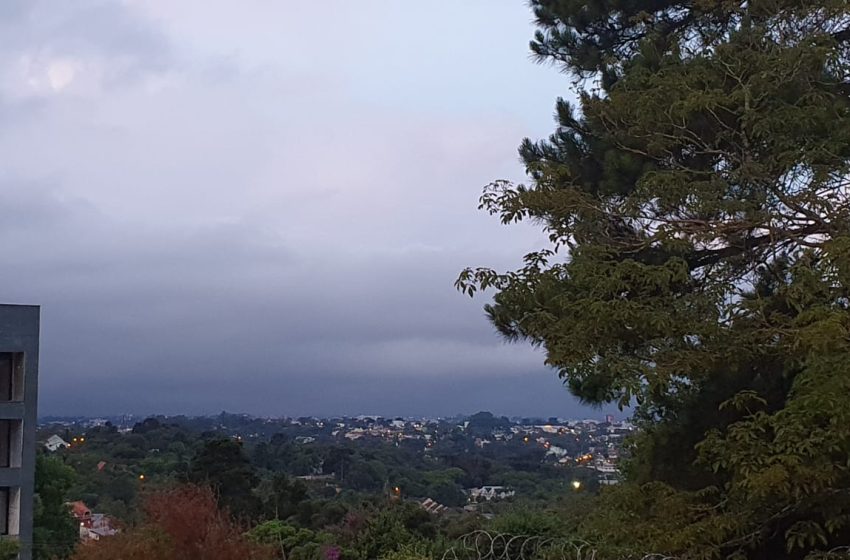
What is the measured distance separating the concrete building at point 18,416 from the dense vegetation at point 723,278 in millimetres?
15078

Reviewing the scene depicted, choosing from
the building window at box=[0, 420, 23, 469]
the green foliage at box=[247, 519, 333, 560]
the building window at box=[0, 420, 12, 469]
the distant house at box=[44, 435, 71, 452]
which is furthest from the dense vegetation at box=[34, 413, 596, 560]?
the building window at box=[0, 420, 12, 469]

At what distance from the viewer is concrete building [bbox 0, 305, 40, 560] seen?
20.3 meters

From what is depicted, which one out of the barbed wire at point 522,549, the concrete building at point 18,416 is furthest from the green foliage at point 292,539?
the concrete building at point 18,416

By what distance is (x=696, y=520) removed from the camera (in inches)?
273

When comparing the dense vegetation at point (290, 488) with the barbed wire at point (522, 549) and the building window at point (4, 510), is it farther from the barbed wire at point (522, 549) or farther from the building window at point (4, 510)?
the building window at point (4, 510)

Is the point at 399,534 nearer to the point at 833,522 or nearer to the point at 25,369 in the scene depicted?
the point at 833,522

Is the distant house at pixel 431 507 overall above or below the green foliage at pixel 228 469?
below

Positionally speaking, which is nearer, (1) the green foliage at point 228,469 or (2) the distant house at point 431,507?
(2) the distant house at point 431,507

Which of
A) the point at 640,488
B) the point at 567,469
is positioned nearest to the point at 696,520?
the point at 640,488

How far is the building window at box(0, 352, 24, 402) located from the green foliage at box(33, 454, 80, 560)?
312 centimetres

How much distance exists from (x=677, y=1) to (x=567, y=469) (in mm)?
14517

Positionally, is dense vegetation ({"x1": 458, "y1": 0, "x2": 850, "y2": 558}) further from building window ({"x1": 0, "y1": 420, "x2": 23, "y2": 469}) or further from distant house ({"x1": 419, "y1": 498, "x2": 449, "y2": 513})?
building window ({"x1": 0, "y1": 420, "x2": 23, "y2": 469})

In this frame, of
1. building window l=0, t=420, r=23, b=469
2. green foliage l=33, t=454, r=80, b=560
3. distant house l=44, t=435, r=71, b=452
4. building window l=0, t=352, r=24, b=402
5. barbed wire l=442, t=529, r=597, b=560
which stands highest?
building window l=0, t=352, r=24, b=402

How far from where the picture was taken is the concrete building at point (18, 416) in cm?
2028
